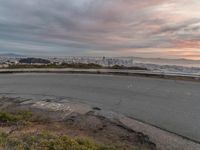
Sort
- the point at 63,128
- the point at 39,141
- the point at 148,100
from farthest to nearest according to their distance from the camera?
the point at 148,100, the point at 63,128, the point at 39,141

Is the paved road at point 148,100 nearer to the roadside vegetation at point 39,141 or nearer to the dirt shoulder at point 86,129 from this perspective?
the dirt shoulder at point 86,129

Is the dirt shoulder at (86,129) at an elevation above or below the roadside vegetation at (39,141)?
below

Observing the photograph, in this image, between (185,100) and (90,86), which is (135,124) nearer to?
(185,100)

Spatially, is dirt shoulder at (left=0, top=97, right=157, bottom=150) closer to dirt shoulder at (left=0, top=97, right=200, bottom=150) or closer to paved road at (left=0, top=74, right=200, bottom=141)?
dirt shoulder at (left=0, top=97, right=200, bottom=150)

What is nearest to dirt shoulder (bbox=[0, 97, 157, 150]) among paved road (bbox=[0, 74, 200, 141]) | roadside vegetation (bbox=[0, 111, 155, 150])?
roadside vegetation (bbox=[0, 111, 155, 150])

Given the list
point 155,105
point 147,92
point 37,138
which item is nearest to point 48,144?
point 37,138

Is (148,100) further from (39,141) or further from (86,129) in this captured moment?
(39,141)

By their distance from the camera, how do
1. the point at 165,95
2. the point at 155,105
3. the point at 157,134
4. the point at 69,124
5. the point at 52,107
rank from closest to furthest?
the point at 157,134 → the point at 69,124 → the point at 52,107 → the point at 155,105 → the point at 165,95

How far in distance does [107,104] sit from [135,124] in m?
2.62

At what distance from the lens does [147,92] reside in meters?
11.9

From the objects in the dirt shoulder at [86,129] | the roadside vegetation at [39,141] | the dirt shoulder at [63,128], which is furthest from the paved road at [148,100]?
the roadside vegetation at [39,141]

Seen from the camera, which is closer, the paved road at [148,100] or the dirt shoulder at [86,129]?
the dirt shoulder at [86,129]

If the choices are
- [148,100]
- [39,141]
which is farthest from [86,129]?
[148,100]

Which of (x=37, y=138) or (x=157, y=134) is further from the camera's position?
(x=157, y=134)
